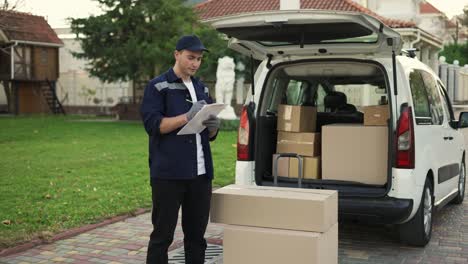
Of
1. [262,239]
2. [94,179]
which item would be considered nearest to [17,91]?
[94,179]

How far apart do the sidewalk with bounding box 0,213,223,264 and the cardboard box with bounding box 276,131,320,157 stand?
116 centimetres

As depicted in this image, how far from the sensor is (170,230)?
4027mm

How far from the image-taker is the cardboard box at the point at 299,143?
6176 millimetres

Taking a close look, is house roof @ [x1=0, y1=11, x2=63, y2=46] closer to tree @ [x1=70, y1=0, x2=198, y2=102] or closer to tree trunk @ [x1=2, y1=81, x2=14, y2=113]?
tree trunk @ [x1=2, y1=81, x2=14, y2=113]

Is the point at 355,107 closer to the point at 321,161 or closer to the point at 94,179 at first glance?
the point at 321,161

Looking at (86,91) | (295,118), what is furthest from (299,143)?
(86,91)

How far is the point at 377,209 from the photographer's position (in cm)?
538

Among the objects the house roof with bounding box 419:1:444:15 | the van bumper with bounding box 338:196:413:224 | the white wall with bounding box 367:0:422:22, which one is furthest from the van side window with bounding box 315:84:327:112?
the house roof with bounding box 419:1:444:15

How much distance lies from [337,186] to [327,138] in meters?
0.49

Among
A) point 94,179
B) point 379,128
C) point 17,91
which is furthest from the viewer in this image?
point 17,91

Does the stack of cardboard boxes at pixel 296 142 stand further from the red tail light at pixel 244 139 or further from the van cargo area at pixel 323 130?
the red tail light at pixel 244 139

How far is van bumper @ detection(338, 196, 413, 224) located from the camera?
5.36m

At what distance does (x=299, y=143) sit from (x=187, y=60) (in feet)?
8.39

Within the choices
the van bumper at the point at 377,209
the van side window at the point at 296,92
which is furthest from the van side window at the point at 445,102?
the van bumper at the point at 377,209
